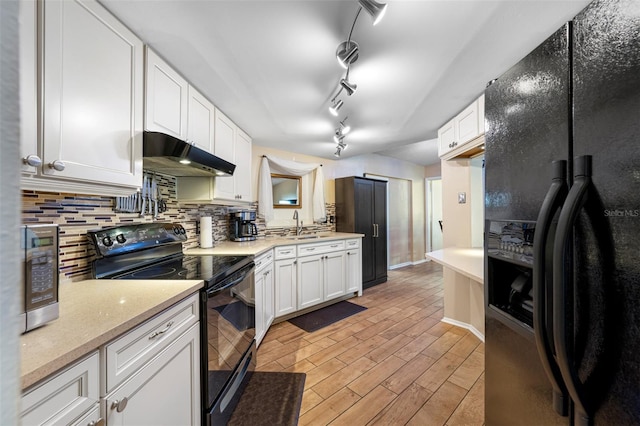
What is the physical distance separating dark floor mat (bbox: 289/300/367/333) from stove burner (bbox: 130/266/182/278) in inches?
61.1

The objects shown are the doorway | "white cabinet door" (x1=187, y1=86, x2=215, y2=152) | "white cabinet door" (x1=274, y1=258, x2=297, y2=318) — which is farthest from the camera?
the doorway

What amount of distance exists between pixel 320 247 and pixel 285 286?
644 mm

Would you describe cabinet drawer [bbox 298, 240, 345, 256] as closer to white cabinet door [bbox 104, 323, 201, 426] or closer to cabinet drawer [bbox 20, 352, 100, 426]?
white cabinet door [bbox 104, 323, 201, 426]

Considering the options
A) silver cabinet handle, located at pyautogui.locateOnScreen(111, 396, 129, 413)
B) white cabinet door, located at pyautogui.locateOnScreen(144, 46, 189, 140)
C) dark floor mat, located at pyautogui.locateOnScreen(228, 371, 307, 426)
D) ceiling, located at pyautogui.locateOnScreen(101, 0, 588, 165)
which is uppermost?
ceiling, located at pyautogui.locateOnScreen(101, 0, 588, 165)

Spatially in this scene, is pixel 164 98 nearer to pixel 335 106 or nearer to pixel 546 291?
pixel 335 106

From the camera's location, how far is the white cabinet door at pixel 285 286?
274 cm

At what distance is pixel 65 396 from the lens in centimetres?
70

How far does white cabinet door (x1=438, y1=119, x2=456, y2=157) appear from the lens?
7.82ft

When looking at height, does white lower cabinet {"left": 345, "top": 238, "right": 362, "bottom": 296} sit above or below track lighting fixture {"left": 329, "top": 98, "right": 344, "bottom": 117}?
below

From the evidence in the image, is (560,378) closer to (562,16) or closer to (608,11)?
(608,11)

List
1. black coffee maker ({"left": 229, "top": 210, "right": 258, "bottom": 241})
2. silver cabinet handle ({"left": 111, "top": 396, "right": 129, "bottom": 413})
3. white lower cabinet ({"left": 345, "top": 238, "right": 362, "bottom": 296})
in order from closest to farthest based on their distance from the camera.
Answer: silver cabinet handle ({"left": 111, "top": 396, "right": 129, "bottom": 413}) → black coffee maker ({"left": 229, "top": 210, "right": 258, "bottom": 241}) → white lower cabinet ({"left": 345, "top": 238, "right": 362, "bottom": 296})

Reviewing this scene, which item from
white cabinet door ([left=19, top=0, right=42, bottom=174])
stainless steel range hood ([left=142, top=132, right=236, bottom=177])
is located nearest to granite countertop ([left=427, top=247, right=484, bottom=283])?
stainless steel range hood ([left=142, top=132, right=236, bottom=177])

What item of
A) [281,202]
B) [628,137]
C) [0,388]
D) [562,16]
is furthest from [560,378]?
[281,202]

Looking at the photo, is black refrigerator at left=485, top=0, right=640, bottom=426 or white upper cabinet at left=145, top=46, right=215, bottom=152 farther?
white upper cabinet at left=145, top=46, right=215, bottom=152
